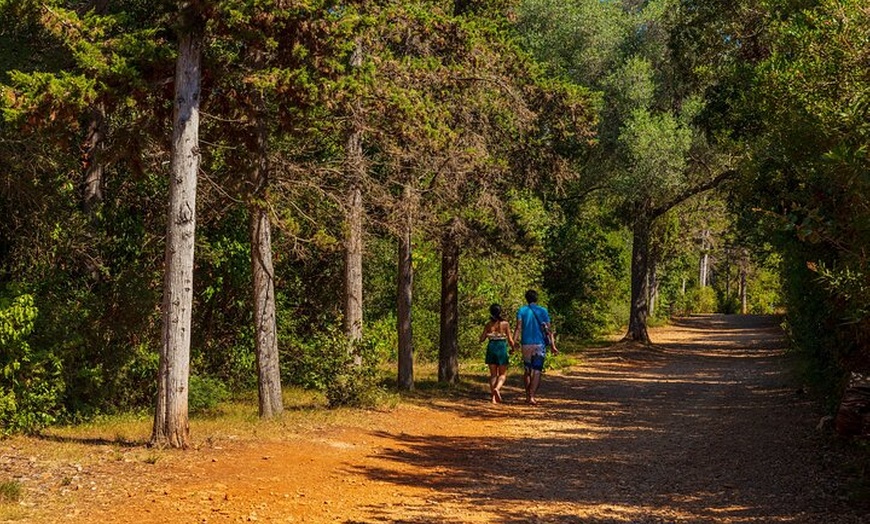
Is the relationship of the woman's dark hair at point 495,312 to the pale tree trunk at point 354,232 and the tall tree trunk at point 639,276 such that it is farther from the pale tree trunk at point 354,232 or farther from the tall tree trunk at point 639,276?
the tall tree trunk at point 639,276

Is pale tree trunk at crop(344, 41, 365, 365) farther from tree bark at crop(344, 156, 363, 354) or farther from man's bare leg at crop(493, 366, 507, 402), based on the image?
man's bare leg at crop(493, 366, 507, 402)

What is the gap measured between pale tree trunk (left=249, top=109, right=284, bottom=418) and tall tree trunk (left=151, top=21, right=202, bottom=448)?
6.93ft

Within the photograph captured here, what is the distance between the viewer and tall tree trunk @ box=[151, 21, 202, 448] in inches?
406

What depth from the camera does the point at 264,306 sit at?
508 inches

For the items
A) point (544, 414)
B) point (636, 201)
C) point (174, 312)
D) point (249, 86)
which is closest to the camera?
point (174, 312)

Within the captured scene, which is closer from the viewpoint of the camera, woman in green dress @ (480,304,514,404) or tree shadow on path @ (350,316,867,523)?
tree shadow on path @ (350,316,867,523)

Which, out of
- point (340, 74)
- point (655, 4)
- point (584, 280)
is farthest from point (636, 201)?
point (340, 74)

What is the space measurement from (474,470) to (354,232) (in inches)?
193

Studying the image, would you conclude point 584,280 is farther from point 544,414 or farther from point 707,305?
point 707,305

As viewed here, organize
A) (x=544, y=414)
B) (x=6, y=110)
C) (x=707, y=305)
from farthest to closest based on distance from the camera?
(x=707, y=305), (x=544, y=414), (x=6, y=110)

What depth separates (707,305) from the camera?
70.9 meters

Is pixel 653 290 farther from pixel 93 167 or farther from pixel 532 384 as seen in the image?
pixel 93 167

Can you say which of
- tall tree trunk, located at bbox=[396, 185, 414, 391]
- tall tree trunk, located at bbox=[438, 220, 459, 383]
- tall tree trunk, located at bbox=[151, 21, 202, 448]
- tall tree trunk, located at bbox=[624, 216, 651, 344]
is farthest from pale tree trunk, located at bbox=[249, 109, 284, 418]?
tall tree trunk, located at bbox=[624, 216, 651, 344]

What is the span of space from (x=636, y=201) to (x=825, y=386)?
56.2 ft
